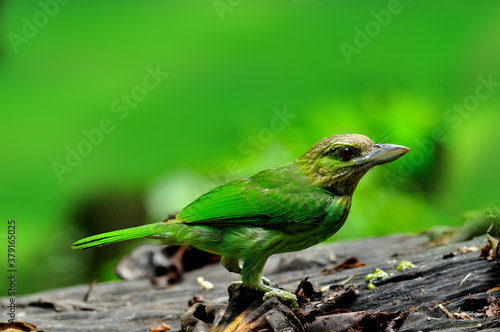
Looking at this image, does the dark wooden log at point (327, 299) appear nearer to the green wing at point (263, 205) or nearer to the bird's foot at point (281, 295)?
the bird's foot at point (281, 295)

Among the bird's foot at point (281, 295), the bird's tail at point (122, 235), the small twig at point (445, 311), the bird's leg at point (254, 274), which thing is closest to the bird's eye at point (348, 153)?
the bird's leg at point (254, 274)

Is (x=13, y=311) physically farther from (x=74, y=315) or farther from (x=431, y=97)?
(x=431, y=97)

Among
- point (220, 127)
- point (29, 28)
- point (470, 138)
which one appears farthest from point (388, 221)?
point (29, 28)

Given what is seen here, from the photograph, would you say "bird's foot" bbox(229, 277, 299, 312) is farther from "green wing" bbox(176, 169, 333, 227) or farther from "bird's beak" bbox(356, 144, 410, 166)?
"bird's beak" bbox(356, 144, 410, 166)

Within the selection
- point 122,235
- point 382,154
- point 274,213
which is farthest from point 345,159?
point 122,235

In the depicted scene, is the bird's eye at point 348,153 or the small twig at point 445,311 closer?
the small twig at point 445,311

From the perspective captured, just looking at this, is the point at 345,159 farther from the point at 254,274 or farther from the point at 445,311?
the point at 445,311

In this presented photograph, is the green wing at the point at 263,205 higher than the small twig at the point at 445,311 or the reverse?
higher
